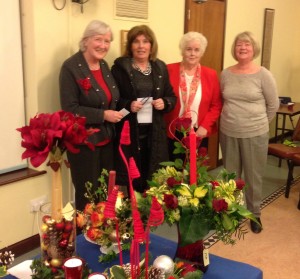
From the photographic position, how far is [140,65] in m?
2.73

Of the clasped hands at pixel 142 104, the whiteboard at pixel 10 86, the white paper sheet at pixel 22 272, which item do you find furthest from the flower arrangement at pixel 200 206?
the whiteboard at pixel 10 86

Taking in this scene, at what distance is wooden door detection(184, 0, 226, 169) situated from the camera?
370 centimetres

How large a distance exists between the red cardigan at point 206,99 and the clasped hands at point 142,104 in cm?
23

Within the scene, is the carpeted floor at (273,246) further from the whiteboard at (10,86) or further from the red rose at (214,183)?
the whiteboard at (10,86)

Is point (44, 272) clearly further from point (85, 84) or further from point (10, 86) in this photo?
point (10, 86)

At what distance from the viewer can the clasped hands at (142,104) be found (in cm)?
260

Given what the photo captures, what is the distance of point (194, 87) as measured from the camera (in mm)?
2881

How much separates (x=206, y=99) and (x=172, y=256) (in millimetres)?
1608

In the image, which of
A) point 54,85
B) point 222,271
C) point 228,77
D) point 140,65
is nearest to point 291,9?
point 228,77

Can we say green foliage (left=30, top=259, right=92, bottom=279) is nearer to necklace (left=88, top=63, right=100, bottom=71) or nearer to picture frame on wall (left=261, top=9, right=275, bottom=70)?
necklace (left=88, top=63, right=100, bottom=71)

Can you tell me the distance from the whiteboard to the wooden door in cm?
172

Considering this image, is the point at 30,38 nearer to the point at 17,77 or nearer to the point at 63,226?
the point at 17,77

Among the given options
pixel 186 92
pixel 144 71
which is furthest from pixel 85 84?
pixel 186 92

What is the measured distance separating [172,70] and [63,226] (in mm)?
1882
